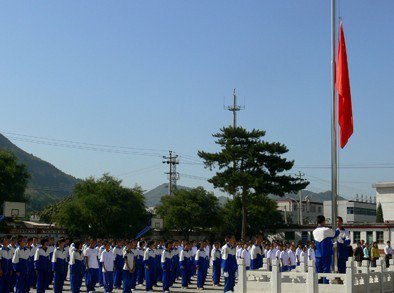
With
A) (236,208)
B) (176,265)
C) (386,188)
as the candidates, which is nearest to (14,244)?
(176,265)

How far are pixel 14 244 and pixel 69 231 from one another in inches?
1247

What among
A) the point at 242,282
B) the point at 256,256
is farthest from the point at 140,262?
the point at 242,282

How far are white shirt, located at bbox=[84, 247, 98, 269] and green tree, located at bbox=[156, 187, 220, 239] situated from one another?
3533 centimetres

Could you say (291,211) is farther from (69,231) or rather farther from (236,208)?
(69,231)

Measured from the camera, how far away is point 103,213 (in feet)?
164

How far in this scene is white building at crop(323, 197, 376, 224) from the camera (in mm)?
93438

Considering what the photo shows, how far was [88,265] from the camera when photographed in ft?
61.4

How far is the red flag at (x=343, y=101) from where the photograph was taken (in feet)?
55.1

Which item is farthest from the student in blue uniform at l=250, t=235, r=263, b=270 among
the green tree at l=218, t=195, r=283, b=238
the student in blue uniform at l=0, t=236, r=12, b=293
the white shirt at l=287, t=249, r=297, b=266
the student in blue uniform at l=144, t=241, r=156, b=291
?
the green tree at l=218, t=195, r=283, b=238

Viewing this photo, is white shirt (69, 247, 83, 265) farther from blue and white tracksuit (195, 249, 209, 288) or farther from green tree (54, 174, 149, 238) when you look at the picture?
green tree (54, 174, 149, 238)

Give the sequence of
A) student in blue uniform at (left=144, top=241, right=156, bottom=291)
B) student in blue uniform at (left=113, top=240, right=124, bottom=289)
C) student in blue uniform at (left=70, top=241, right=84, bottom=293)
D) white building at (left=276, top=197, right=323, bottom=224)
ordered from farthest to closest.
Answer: white building at (left=276, top=197, right=323, bottom=224)
student in blue uniform at (left=144, top=241, right=156, bottom=291)
student in blue uniform at (left=113, top=240, right=124, bottom=289)
student in blue uniform at (left=70, top=241, right=84, bottom=293)

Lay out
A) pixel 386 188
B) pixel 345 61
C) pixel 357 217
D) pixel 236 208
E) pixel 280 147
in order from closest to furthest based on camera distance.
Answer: pixel 345 61 → pixel 280 147 → pixel 236 208 → pixel 386 188 → pixel 357 217

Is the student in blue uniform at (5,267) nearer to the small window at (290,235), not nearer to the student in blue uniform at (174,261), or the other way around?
the student in blue uniform at (174,261)

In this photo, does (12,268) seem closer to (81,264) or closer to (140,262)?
(81,264)
